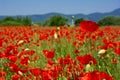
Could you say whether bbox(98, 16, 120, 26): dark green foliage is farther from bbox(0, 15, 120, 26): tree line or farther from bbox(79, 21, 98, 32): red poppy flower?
bbox(79, 21, 98, 32): red poppy flower

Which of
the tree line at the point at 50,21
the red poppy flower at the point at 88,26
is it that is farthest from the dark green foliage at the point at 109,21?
the red poppy flower at the point at 88,26

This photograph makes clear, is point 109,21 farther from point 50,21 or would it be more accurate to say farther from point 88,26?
point 88,26

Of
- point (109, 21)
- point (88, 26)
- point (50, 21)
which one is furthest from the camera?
point (109, 21)

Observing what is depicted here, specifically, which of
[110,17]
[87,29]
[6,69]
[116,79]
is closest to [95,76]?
[87,29]

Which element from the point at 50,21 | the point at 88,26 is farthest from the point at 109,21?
the point at 88,26

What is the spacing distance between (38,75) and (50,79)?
352mm

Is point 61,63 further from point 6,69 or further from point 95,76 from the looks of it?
point 6,69

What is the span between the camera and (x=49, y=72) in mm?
2311

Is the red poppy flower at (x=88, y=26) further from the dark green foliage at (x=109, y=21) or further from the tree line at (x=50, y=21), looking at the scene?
the dark green foliage at (x=109, y=21)

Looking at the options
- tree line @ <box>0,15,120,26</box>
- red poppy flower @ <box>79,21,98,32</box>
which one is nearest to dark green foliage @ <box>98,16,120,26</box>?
tree line @ <box>0,15,120,26</box>

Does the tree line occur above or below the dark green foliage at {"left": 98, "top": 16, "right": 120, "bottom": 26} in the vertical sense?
above

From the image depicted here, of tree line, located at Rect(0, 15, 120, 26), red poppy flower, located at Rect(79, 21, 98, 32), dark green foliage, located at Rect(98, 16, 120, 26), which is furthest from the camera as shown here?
dark green foliage, located at Rect(98, 16, 120, 26)

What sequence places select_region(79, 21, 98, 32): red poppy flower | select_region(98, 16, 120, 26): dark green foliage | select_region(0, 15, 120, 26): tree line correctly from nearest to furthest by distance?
select_region(79, 21, 98, 32): red poppy flower, select_region(0, 15, 120, 26): tree line, select_region(98, 16, 120, 26): dark green foliage

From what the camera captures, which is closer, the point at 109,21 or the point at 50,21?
the point at 50,21
